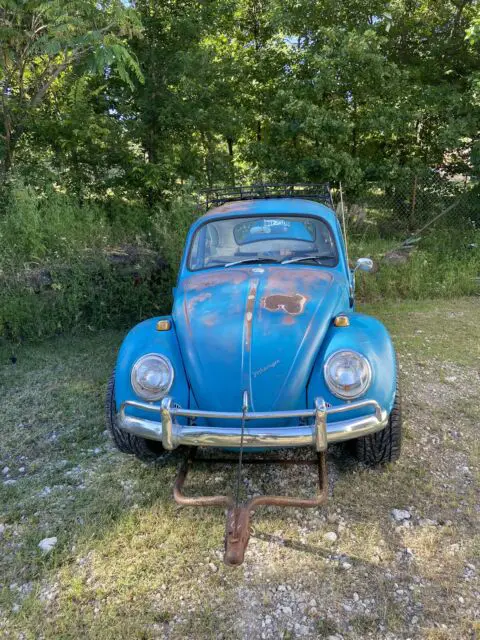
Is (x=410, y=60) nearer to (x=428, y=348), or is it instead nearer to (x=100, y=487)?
(x=428, y=348)

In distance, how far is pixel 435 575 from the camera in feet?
7.79

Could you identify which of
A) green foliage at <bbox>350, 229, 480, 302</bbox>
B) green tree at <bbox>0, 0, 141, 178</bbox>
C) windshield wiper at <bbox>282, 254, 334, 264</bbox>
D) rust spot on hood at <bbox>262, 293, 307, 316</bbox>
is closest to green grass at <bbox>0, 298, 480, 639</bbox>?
rust spot on hood at <bbox>262, 293, 307, 316</bbox>

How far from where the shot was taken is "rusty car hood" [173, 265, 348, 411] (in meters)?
2.74

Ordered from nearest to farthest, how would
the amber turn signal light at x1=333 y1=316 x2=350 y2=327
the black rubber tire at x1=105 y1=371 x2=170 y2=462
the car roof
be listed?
the amber turn signal light at x1=333 y1=316 x2=350 y2=327
the black rubber tire at x1=105 y1=371 x2=170 y2=462
the car roof

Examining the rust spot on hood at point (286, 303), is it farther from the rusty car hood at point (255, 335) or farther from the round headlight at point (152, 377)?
the round headlight at point (152, 377)

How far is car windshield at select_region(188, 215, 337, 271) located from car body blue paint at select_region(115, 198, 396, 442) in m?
0.45

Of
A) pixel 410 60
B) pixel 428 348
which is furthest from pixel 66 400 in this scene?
pixel 410 60

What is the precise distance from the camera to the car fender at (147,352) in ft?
9.29

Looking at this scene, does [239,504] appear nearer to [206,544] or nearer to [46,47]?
[206,544]

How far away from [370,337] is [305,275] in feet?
2.63

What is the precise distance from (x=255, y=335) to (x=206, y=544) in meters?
1.22

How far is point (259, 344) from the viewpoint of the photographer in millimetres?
2842

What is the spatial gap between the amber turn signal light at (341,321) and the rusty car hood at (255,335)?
54mm

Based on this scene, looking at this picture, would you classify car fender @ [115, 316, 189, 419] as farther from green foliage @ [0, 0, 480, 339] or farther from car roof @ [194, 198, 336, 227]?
green foliage @ [0, 0, 480, 339]
